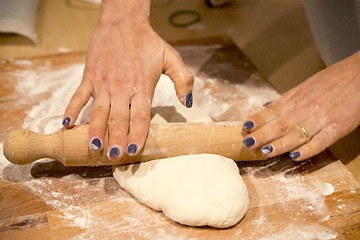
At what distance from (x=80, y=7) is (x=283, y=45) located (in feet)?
3.21

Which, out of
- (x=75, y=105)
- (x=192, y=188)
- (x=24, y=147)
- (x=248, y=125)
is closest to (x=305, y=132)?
(x=248, y=125)

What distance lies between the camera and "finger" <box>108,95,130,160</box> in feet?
3.92

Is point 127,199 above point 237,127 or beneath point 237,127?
beneath

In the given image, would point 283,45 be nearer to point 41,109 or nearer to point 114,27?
point 114,27

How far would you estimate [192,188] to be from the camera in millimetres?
1198

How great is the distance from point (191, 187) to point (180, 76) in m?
0.31

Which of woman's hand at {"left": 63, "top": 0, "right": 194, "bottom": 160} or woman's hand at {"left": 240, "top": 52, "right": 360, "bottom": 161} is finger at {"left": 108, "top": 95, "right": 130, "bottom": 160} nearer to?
woman's hand at {"left": 63, "top": 0, "right": 194, "bottom": 160}

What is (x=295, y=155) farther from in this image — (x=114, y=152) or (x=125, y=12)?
(x=125, y=12)

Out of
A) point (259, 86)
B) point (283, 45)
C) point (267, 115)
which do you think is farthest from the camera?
point (283, 45)

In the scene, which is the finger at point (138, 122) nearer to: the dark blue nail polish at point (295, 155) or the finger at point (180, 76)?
the finger at point (180, 76)

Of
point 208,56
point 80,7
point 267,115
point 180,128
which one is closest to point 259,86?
point 208,56

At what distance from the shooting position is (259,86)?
174 cm

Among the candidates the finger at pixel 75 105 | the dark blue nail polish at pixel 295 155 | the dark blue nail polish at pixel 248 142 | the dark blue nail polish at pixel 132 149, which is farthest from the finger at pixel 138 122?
the dark blue nail polish at pixel 295 155

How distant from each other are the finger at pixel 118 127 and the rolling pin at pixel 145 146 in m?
0.04
